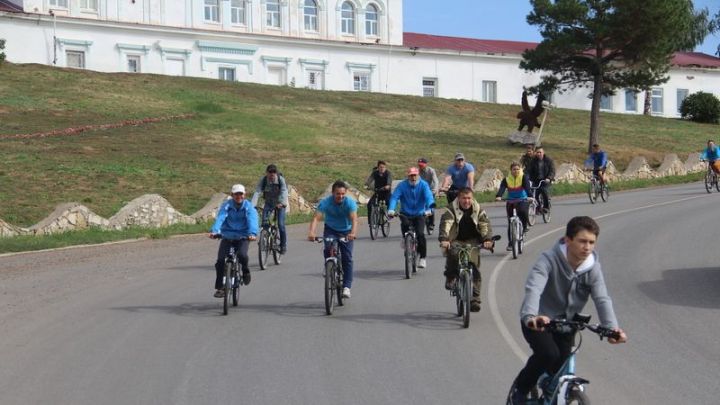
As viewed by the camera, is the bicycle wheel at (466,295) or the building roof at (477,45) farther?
the building roof at (477,45)

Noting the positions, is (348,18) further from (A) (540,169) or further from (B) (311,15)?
(A) (540,169)

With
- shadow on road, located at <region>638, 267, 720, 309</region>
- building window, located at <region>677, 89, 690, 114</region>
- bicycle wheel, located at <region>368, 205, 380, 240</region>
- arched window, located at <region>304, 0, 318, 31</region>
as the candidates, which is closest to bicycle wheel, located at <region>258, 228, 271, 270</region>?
bicycle wheel, located at <region>368, 205, 380, 240</region>

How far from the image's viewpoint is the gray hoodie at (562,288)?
24.7 ft

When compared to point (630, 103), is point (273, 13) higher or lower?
higher

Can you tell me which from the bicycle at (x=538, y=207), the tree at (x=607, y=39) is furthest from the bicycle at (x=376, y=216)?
the tree at (x=607, y=39)

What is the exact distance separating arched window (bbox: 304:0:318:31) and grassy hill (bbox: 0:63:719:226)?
8997 millimetres

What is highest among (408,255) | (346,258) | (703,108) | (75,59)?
(75,59)

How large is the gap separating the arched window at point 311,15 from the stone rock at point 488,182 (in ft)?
126

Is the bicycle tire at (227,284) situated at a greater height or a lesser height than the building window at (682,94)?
lesser

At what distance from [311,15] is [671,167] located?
112 feet

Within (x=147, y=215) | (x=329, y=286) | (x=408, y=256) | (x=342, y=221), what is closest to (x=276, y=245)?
(x=408, y=256)

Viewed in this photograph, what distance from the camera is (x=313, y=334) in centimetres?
1329

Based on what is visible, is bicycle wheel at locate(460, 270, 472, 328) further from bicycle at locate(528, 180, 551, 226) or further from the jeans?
bicycle at locate(528, 180, 551, 226)

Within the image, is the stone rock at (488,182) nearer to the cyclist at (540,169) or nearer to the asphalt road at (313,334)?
the cyclist at (540,169)
